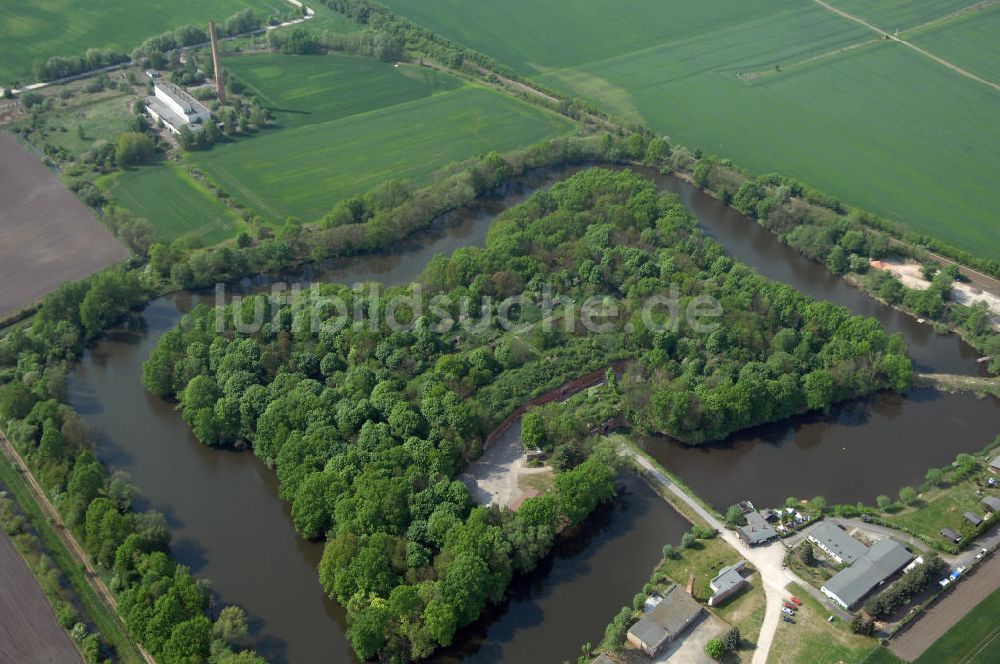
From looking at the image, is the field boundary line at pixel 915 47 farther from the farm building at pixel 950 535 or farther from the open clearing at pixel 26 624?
the open clearing at pixel 26 624

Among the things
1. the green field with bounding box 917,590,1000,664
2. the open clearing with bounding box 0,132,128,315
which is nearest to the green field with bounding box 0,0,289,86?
the open clearing with bounding box 0,132,128,315

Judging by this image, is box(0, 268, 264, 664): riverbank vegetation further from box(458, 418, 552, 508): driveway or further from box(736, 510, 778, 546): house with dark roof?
box(736, 510, 778, 546): house with dark roof

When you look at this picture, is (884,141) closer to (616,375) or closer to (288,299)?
(616,375)

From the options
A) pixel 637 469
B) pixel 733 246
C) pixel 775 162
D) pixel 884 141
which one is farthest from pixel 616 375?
pixel 884 141

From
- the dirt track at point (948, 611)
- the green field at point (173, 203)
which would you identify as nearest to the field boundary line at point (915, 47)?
the dirt track at point (948, 611)

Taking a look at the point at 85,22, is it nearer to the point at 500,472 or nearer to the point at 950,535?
the point at 500,472

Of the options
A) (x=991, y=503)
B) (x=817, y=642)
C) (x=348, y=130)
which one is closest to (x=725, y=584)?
(x=817, y=642)
